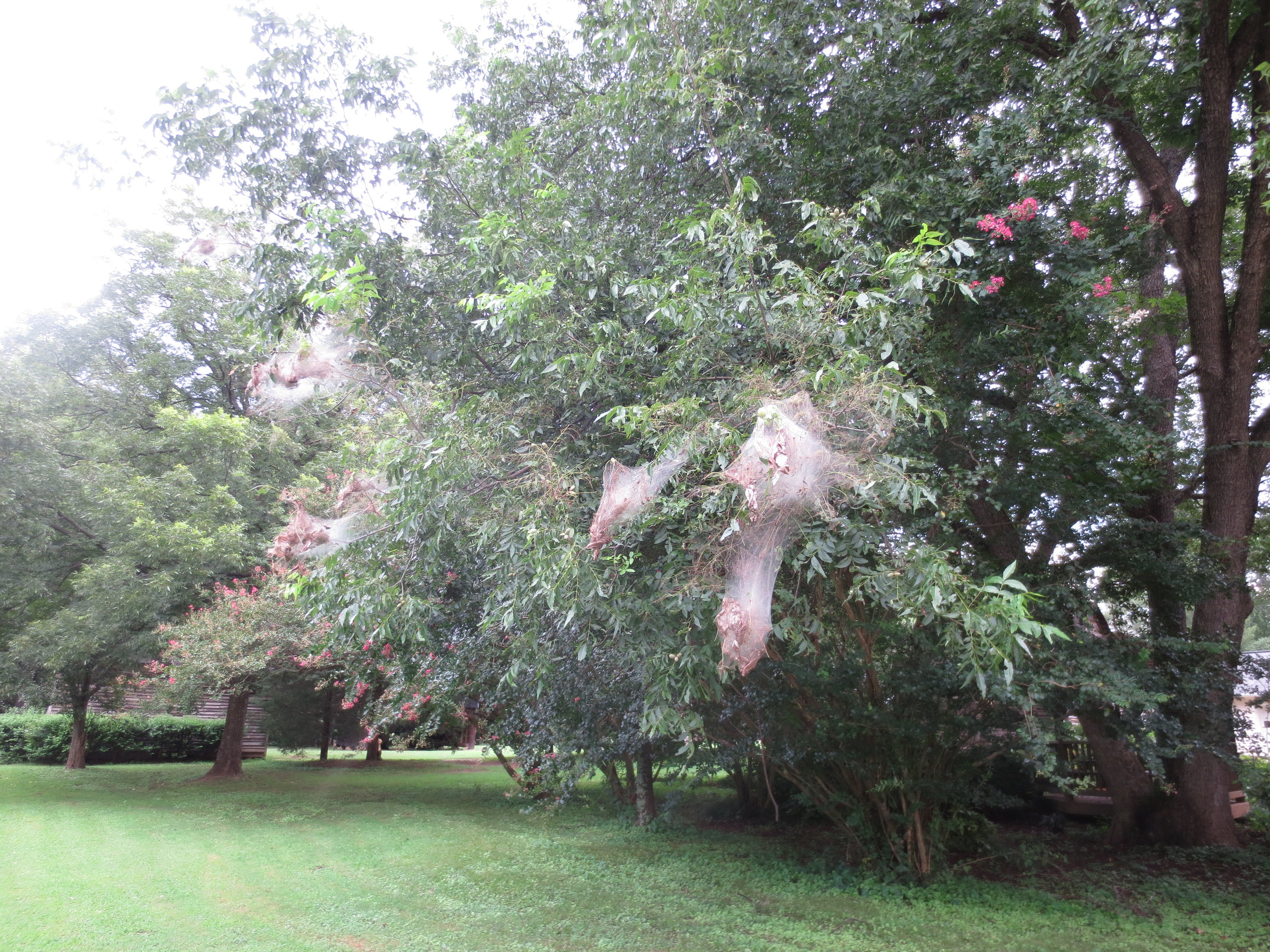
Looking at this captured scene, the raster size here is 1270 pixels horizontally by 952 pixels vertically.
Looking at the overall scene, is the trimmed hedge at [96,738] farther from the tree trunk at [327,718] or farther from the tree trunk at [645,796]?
the tree trunk at [645,796]

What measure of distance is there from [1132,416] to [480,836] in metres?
8.30

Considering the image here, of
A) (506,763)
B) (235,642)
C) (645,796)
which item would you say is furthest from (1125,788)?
(235,642)

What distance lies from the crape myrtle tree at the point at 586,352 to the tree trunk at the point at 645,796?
432cm

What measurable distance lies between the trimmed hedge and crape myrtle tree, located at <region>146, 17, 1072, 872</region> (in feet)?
50.5

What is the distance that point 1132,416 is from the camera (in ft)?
18.5

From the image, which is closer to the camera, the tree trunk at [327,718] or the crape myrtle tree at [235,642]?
the crape myrtle tree at [235,642]

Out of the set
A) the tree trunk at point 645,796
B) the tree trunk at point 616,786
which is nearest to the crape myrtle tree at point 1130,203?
the tree trunk at point 645,796

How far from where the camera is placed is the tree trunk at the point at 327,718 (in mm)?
16188

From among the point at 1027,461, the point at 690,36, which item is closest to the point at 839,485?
the point at 1027,461

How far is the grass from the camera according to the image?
5.14 meters

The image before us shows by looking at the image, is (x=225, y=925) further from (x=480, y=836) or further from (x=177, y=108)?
(x=177, y=108)

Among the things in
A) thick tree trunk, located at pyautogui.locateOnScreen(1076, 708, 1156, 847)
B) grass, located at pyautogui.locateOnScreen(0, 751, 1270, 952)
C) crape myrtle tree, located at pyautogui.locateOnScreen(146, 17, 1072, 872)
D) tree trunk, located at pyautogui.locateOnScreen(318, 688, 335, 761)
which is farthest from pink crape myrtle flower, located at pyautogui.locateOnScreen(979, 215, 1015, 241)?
tree trunk, located at pyautogui.locateOnScreen(318, 688, 335, 761)

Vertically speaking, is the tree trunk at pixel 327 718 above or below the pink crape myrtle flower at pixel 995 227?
below

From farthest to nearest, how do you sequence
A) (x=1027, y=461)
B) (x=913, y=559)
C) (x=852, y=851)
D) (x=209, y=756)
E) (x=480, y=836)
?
1. (x=209, y=756)
2. (x=480, y=836)
3. (x=852, y=851)
4. (x=1027, y=461)
5. (x=913, y=559)
